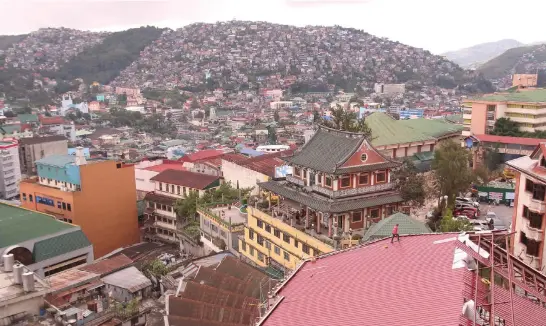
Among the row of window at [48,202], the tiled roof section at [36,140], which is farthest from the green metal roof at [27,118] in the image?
the row of window at [48,202]

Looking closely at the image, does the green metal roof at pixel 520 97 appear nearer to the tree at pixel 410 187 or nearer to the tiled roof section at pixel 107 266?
the tree at pixel 410 187

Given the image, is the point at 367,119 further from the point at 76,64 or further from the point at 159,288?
the point at 76,64

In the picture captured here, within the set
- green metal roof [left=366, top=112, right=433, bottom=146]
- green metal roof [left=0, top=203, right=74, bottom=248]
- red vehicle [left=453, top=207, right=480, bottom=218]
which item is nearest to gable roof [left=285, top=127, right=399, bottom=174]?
red vehicle [left=453, top=207, right=480, bottom=218]

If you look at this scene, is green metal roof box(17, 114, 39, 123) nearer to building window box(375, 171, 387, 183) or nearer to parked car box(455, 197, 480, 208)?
parked car box(455, 197, 480, 208)

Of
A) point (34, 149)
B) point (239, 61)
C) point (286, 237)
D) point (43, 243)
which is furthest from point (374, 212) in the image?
point (239, 61)

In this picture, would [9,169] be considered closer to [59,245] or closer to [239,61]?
[59,245]

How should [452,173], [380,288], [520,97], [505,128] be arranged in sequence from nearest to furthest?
[380,288] → [452,173] → [505,128] → [520,97]

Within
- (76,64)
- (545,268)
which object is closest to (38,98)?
(76,64)
